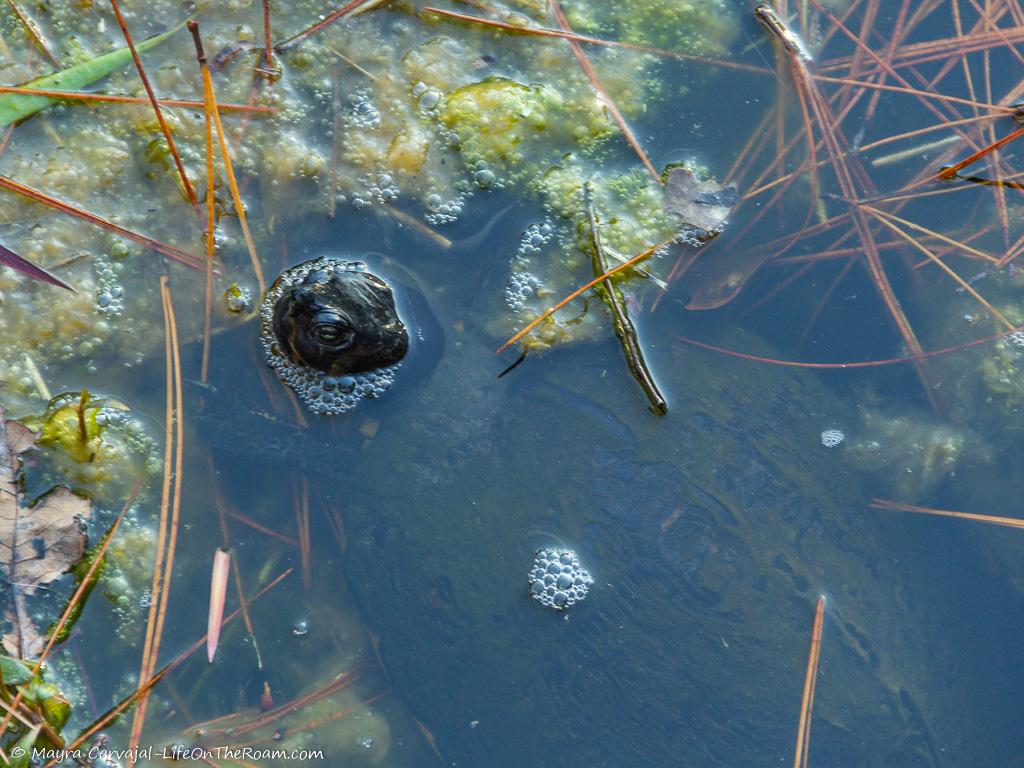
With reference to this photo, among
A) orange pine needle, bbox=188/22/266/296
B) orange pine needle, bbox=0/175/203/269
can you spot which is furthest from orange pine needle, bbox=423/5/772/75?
orange pine needle, bbox=0/175/203/269

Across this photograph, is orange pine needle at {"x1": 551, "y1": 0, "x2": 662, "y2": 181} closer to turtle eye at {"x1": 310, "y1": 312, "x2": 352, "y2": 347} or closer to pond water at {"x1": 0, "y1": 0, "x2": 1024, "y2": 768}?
pond water at {"x1": 0, "y1": 0, "x2": 1024, "y2": 768}

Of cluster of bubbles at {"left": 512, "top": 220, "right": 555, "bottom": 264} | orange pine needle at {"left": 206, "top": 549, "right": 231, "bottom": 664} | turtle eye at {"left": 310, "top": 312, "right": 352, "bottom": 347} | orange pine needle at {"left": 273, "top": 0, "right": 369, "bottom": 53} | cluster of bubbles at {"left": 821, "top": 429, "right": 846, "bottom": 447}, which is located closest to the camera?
turtle eye at {"left": 310, "top": 312, "right": 352, "bottom": 347}

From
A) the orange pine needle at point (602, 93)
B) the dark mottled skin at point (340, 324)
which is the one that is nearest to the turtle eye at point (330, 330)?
the dark mottled skin at point (340, 324)

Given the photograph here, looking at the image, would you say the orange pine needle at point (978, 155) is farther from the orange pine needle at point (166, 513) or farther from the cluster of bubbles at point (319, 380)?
the orange pine needle at point (166, 513)

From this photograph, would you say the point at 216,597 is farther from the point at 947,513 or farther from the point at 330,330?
the point at 947,513

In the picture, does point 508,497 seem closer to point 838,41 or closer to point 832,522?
point 832,522

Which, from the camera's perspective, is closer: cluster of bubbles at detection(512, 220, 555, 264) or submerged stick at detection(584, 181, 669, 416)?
submerged stick at detection(584, 181, 669, 416)

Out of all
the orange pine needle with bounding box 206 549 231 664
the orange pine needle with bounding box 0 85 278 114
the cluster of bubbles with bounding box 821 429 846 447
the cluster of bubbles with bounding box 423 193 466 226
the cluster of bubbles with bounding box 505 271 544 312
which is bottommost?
the orange pine needle with bounding box 206 549 231 664
